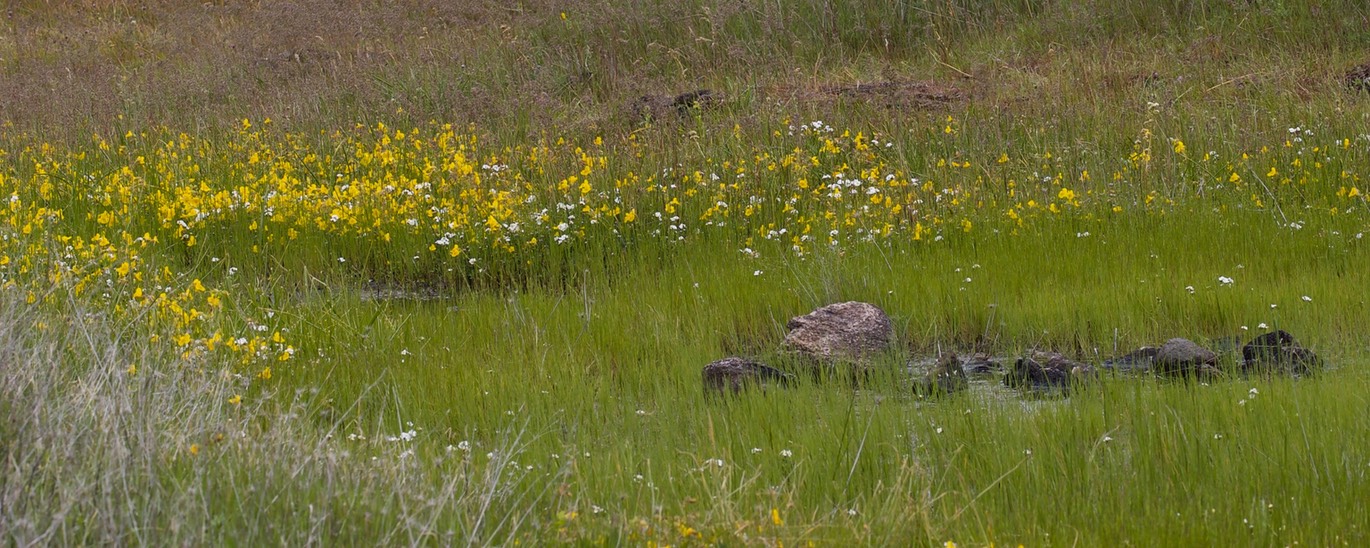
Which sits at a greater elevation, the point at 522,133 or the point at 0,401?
the point at 0,401

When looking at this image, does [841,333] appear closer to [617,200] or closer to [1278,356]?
[1278,356]

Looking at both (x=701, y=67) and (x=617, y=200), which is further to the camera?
(x=701, y=67)

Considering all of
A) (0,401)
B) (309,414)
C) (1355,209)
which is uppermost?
(0,401)

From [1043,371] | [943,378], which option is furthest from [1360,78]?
[943,378]

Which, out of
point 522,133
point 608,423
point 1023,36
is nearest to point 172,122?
point 522,133

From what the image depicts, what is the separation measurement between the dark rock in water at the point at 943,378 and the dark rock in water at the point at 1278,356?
3.03 ft

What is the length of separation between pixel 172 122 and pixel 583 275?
6.24m

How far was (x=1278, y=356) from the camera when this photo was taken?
4379mm

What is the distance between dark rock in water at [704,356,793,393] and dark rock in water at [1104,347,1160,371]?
1.19 metres

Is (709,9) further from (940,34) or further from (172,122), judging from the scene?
(172,122)

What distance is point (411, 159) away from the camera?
27.2ft

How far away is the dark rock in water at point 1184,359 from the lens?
14.2 feet

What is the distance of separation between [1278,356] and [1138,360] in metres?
0.45

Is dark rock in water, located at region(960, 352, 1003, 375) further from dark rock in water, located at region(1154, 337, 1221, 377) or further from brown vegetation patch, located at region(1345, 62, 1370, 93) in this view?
brown vegetation patch, located at region(1345, 62, 1370, 93)
